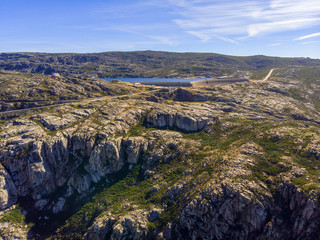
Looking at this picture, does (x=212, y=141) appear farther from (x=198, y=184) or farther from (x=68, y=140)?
(x=68, y=140)

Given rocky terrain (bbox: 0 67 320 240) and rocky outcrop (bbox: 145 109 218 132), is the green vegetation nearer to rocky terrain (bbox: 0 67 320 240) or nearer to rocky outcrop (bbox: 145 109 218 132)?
rocky terrain (bbox: 0 67 320 240)

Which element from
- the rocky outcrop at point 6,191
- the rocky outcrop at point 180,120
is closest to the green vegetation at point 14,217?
the rocky outcrop at point 6,191

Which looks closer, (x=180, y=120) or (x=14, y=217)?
(x=14, y=217)

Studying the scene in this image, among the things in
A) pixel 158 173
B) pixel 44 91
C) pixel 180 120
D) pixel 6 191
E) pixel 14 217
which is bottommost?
pixel 14 217

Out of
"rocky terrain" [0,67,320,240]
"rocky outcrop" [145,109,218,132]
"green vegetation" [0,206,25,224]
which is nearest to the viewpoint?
"rocky terrain" [0,67,320,240]

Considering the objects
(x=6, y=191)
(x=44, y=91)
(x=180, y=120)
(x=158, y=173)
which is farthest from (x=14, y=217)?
(x=44, y=91)

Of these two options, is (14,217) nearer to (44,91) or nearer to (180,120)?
(180,120)

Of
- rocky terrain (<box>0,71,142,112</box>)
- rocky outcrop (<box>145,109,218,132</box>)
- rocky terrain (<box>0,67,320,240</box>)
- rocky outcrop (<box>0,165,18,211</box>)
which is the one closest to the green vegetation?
rocky terrain (<box>0,67,320,240</box>)

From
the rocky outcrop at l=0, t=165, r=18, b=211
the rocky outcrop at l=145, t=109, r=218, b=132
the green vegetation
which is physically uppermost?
the rocky outcrop at l=145, t=109, r=218, b=132

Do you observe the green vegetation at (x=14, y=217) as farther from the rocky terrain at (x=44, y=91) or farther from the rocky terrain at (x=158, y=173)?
the rocky terrain at (x=44, y=91)

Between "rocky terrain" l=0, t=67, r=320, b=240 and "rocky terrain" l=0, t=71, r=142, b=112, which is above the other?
"rocky terrain" l=0, t=71, r=142, b=112

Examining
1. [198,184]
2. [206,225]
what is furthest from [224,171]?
[206,225]
